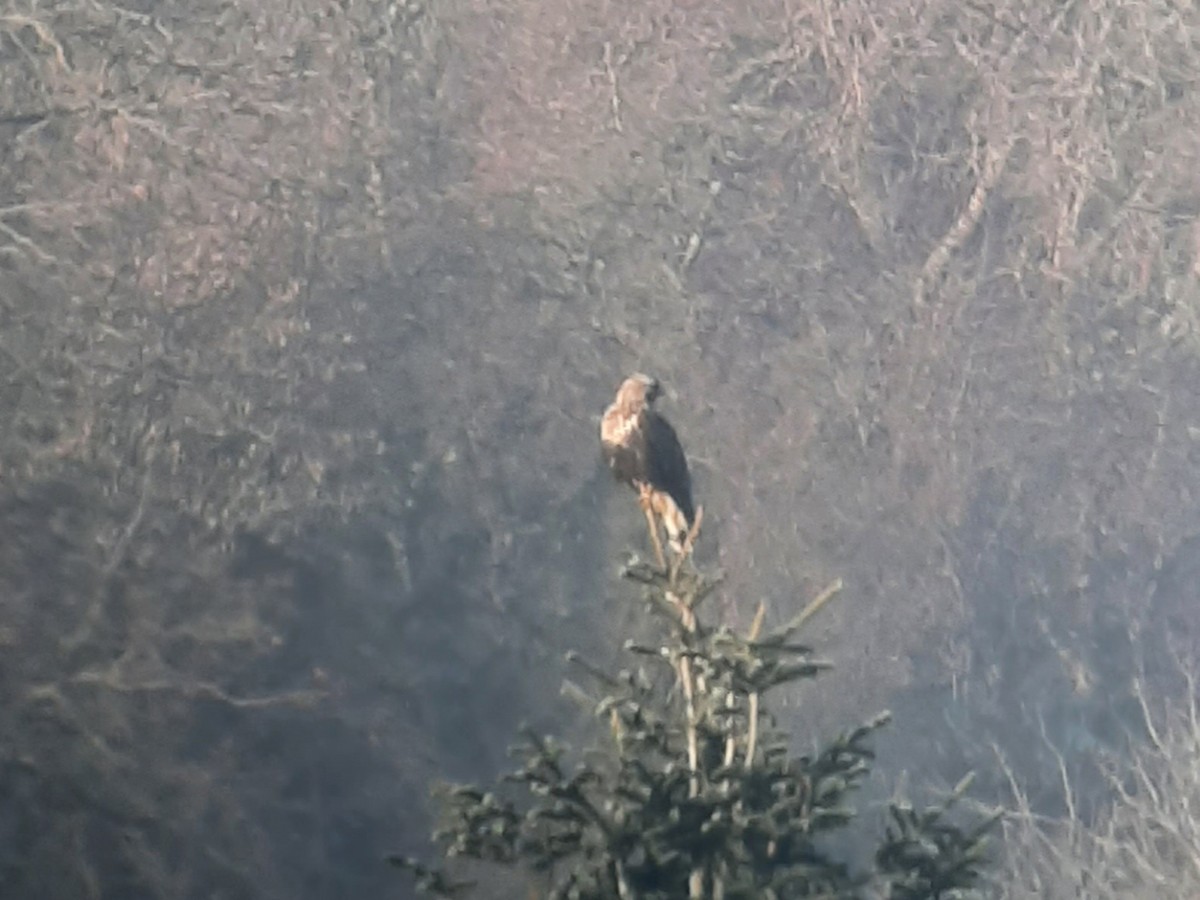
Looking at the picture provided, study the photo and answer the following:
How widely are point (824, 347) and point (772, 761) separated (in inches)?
286

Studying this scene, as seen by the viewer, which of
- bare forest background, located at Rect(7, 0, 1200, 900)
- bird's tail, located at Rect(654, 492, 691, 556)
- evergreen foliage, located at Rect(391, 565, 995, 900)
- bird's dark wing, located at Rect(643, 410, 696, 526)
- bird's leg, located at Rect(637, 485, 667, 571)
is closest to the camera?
evergreen foliage, located at Rect(391, 565, 995, 900)

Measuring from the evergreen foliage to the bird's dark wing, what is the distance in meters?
0.52

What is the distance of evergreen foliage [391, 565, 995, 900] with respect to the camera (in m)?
2.67

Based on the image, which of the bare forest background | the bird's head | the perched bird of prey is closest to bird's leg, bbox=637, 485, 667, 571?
the perched bird of prey

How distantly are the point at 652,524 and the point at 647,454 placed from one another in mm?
618

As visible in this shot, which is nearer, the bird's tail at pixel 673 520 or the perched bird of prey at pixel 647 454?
the bird's tail at pixel 673 520

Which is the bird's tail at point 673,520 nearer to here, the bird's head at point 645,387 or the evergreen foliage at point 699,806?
the evergreen foliage at point 699,806

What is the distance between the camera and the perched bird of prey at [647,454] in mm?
3291

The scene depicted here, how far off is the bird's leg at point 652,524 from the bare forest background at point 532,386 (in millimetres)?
5563

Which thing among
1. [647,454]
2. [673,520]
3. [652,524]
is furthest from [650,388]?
[652,524]

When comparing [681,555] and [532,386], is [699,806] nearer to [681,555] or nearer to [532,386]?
[681,555]

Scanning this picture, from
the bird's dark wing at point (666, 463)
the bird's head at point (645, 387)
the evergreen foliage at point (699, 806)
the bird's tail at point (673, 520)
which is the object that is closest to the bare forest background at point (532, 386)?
the bird's head at point (645, 387)

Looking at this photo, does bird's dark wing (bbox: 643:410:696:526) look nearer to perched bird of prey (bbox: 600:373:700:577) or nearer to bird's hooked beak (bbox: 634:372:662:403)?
perched bird of prey (bbox: 600:373:700:577)

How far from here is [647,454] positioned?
3.50 meters
